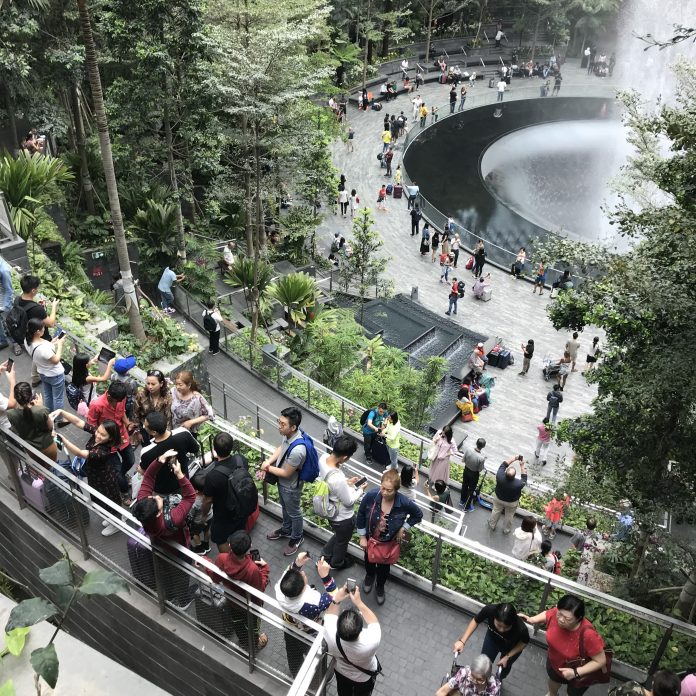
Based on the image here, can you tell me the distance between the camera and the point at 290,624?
5.12 meters

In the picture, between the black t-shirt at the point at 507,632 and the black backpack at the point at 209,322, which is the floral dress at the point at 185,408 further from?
the black backpack at the point at 209,322

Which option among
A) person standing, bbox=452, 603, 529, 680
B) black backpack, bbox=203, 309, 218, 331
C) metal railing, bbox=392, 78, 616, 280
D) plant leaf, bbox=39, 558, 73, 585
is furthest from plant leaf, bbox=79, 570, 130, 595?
metal railing, bbox=392, 78, 616, 280

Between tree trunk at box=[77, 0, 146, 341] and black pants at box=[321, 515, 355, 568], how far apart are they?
6.67 m

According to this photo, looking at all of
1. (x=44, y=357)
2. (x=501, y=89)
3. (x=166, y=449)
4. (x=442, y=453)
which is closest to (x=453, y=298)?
(x=442, y=453)

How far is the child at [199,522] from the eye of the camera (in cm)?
592

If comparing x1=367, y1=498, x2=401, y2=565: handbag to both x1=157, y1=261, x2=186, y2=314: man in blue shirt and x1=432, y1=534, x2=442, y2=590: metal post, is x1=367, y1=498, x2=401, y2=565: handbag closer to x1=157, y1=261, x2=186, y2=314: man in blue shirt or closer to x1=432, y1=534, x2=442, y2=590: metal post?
x1=432, y1=534, x2=442, y2=590: metal post

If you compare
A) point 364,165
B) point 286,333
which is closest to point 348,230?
point 364,165

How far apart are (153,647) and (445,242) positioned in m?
20.8

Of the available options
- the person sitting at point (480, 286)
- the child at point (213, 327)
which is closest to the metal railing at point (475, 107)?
the person sitting at point (480, 286)

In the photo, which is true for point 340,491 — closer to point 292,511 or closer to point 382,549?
point 382,549

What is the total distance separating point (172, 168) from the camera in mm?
17422

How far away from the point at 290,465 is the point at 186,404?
141cm

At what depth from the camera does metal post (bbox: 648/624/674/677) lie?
231 inches

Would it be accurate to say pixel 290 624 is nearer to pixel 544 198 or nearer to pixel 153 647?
pixel 153 647
